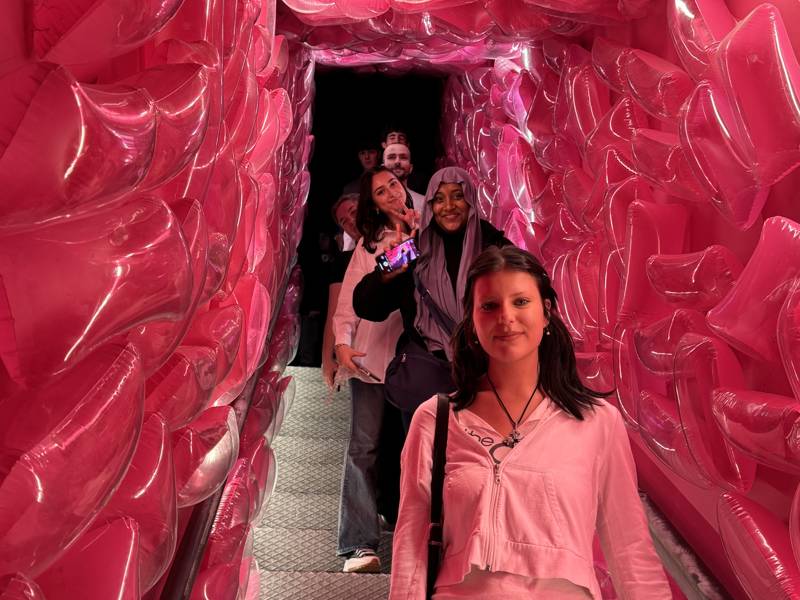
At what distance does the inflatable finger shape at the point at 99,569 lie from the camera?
841 millimetres

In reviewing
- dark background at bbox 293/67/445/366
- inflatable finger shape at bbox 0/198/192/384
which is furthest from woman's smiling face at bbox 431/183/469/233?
dark background at bbox 293/67/445/366

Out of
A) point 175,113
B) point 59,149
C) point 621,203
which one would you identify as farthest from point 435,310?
point 59,149

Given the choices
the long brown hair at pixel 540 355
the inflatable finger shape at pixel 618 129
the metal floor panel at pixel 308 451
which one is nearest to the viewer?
the long brown hair at pixel 540 355

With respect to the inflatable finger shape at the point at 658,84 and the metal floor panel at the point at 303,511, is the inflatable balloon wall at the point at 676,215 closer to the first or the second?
the inflatable finger shape at the point at 658,84

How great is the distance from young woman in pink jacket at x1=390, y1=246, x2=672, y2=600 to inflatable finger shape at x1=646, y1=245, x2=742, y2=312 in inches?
9.6

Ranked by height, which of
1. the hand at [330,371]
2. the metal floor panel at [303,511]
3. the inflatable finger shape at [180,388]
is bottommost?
the metal floor panel at [303,511]

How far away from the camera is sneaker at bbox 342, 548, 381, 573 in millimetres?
2760

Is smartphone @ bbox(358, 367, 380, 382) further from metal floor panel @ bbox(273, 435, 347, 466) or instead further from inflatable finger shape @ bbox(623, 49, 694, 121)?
inflatable finger shape @ bbox(623, 49, 694, 121)

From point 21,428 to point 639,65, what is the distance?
5.36 feet

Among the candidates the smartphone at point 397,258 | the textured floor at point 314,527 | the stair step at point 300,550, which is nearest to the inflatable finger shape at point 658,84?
the textured floor at point 314,527

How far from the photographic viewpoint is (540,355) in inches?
63.9

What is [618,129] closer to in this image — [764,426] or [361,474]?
[764,426]

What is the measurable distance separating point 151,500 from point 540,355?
0.83 metres

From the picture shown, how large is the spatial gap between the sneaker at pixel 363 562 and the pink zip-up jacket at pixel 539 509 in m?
1.33
